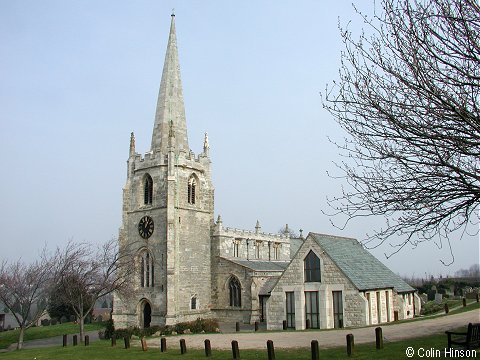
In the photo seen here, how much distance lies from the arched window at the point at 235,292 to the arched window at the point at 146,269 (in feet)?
25.0

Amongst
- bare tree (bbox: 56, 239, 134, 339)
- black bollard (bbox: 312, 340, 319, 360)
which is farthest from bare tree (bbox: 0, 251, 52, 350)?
black bollard (bbox: 312, 340, 319, 360)

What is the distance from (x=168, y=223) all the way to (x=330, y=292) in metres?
18.5

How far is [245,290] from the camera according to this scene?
45.3m

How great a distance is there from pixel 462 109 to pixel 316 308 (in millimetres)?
21493

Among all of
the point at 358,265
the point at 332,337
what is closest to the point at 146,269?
the point at 358,265

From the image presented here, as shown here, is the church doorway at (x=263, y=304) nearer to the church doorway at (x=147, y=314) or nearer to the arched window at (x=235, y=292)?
the arched window at (x=235, y=292)

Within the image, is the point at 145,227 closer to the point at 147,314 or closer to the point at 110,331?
the point at 147,314

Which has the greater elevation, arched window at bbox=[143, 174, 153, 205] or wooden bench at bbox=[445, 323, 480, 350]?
arched window at bbox=[143, 174, 153, 205]

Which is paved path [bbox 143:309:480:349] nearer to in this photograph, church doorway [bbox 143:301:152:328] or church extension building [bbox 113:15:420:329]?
church extension building [bbox 113:15:420:329]

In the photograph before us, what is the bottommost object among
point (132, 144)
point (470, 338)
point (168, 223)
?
point (470, 338)

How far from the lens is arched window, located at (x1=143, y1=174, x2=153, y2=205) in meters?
45.4

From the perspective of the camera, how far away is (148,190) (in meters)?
45.7

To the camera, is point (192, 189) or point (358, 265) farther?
point (192, 189)

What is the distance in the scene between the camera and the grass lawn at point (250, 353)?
16.4 meters
